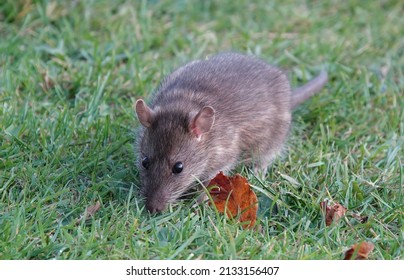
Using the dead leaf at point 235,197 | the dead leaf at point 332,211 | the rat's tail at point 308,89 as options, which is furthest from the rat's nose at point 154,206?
the rat's tail at point 308,89

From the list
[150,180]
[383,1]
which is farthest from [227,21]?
[150,180]

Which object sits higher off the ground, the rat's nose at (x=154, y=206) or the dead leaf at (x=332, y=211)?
the rat's nose at (x=154, y=206)

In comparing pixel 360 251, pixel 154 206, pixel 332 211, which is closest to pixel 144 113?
pixel 154 206

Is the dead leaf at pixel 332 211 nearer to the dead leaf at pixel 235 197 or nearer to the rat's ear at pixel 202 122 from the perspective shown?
the dead leaf at pixel 235 197

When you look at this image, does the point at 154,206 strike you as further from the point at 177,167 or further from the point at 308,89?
the point at 308,89

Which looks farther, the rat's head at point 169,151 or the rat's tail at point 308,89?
the rat's tail at point 308,89

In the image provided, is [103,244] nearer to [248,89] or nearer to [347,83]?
[248,89]
